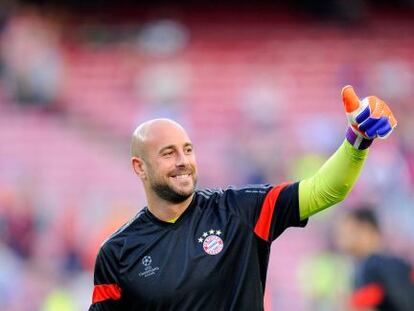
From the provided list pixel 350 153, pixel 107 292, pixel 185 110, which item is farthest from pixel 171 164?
pixel 185 110

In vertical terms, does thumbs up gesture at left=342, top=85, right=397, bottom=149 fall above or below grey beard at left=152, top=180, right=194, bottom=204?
above

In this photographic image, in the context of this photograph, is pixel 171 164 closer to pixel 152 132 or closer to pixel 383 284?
pixel 152 132

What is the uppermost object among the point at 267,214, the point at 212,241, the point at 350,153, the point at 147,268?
the point at 350,153

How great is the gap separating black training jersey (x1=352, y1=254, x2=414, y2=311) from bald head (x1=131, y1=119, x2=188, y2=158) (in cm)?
213

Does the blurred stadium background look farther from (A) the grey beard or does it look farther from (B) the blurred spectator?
(A) the grey beard

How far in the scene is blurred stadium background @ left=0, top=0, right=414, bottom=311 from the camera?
34.4 ft

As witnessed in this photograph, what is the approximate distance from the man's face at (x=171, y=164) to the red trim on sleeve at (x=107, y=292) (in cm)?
44

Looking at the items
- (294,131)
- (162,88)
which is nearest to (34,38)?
(162,88)

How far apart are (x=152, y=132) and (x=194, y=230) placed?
458 millimetres

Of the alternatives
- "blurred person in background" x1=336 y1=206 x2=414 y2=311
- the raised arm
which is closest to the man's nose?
the raised arm

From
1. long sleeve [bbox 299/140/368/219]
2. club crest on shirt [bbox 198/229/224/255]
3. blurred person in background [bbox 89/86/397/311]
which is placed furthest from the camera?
club crest on shirt [bbox 198/229/224/255]

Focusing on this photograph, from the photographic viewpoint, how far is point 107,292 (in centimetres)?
427

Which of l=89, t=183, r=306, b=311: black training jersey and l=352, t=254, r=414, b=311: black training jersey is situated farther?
l=352, t=254, r=414, b=311: black training jersey

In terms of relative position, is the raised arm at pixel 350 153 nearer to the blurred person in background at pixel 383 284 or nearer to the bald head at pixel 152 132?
the bald head at pixel 152 132
